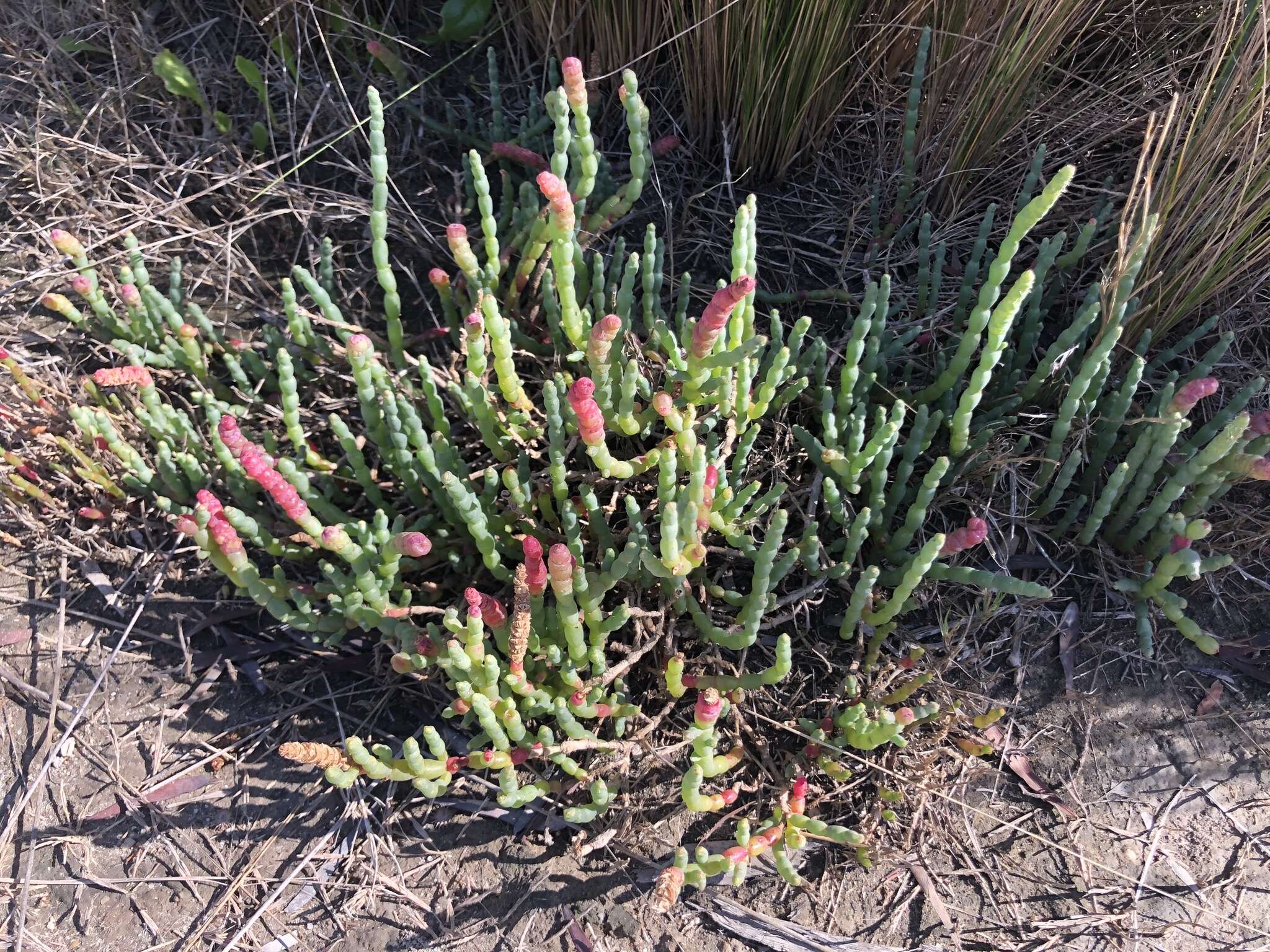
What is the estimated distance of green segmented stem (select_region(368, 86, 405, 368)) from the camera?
1.60 m

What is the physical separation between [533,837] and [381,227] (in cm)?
110

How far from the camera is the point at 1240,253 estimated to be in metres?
1.76

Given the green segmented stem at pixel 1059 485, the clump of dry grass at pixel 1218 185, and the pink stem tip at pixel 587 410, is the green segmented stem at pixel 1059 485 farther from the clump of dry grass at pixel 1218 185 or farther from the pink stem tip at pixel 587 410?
the pink stem tip at pixel 587 410

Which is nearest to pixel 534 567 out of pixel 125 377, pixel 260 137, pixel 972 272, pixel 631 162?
pixel 631 162

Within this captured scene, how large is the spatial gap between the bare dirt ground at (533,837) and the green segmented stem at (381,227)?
1.99 feet

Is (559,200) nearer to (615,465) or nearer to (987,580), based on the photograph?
(615,465)

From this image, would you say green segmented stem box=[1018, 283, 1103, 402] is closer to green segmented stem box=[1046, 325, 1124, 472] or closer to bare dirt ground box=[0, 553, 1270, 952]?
green segmented stem box=[1046, 325, 1124, 472]

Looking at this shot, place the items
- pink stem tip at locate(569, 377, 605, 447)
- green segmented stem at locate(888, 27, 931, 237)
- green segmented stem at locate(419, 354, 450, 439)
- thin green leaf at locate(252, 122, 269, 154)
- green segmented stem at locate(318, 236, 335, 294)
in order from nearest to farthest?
1. pink stem tip at locate(569, 377, 605, 447)
2. green segmented stem at locate(419, 354, 450, 439)
3. green segmented stem at locate(888, 27, 931, 237)
4. green segmented stem at locate(318, 236, 335, 294)
5. thin green leaf at locate(252, 122, 269, 154)

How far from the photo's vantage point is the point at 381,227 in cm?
171

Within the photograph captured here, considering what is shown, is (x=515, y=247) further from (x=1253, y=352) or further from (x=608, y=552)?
(x=1253, y=352)

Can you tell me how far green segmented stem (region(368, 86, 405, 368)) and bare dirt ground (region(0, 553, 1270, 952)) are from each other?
1.99 feet

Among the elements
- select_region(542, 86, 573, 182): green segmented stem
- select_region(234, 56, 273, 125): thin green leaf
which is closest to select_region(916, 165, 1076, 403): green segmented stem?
select_region(542, 86, 573, 182): green segmented stem

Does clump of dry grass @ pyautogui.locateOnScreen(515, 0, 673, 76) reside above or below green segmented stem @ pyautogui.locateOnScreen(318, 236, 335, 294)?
above

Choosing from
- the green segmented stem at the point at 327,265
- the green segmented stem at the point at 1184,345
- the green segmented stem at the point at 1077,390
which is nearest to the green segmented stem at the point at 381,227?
the green segmented stem at the point at 327,265
